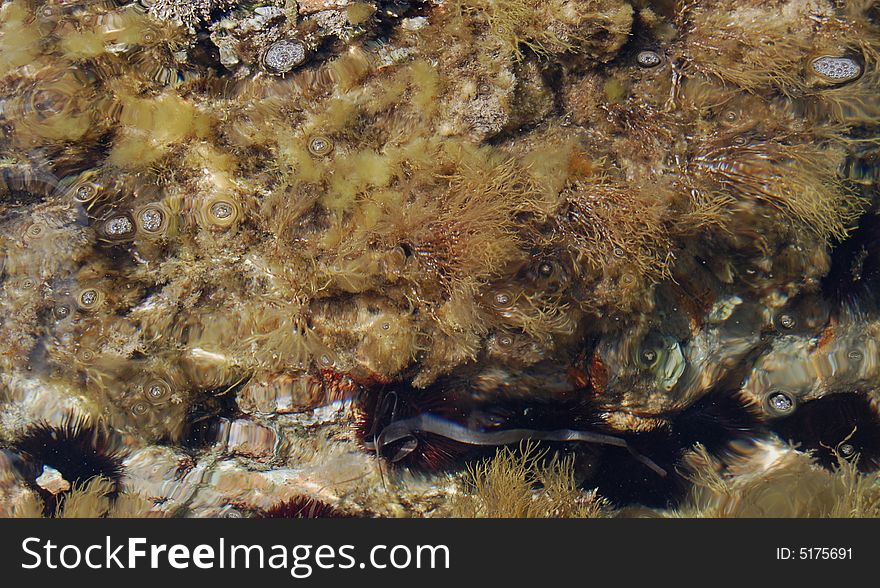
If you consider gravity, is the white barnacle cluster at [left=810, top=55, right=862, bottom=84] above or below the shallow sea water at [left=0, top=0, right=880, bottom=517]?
above

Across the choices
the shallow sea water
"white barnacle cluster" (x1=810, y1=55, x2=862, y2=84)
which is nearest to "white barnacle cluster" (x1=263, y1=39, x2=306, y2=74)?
the shallow sea water

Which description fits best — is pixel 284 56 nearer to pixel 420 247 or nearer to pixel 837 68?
pixel 420 247

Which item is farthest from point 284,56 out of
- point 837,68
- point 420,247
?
point 837,68

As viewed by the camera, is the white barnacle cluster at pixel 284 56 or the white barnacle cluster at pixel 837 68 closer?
the white barnacle cluster at pixel 284 56

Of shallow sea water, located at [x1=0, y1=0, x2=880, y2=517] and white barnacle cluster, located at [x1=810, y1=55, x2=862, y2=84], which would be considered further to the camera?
white barnacle cluster, located at [x1=810, y1=55, x2=862, y2=84]

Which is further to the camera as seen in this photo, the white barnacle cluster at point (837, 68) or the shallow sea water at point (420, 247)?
the white barnacle cluster at point (837, 68)

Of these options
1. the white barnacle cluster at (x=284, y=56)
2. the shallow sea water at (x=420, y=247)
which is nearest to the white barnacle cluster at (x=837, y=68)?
the shallow sea water at (x=420, y=247)

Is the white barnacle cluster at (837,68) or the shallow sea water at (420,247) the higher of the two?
the white barnacle cluster at (837,68)

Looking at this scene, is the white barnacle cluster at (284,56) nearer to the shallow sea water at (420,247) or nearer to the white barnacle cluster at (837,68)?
the shallow sea water at (420,247)

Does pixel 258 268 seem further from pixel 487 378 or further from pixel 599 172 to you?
pixel 599 172

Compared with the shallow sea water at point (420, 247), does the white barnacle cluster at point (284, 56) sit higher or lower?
higher

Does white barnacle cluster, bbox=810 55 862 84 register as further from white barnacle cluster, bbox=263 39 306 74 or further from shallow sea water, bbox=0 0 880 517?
white barnacle cluster, bbox=263 39 306 74

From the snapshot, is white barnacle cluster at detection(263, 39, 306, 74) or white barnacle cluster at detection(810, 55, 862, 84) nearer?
white barnacle cluster at detection(263, 39, 306, 74)

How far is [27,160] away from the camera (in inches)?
120
